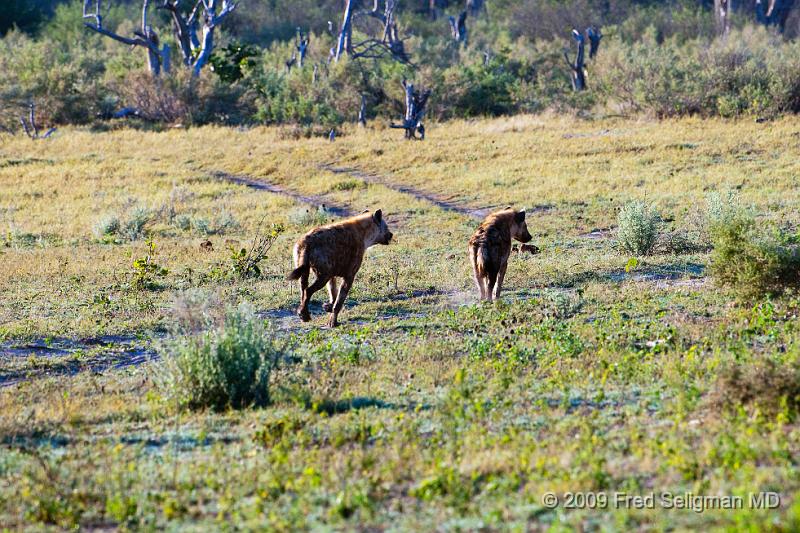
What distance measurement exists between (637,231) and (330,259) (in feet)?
18.9

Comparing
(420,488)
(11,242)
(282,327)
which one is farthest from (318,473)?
(11,242)

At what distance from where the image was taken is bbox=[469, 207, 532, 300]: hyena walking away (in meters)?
11.4

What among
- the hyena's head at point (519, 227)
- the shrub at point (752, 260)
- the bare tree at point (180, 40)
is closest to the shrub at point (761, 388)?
the shrub at point (752, 260)

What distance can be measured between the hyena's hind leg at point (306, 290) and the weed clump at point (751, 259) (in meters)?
4.44

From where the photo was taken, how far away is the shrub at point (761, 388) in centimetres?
616

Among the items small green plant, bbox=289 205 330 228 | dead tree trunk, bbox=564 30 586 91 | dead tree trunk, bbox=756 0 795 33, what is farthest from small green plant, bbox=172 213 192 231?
dead tree trunk, bbox=756 0 795 33

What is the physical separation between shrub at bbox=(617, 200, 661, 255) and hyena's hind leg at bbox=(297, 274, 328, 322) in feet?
19.0

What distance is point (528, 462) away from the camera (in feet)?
18.1

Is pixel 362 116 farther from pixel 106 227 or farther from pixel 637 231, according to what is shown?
pixel 637 231

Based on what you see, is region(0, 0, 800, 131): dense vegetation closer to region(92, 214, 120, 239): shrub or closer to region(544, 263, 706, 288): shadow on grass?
region(92, 214, 120, 239): shrub

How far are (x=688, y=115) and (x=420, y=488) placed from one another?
29257mm

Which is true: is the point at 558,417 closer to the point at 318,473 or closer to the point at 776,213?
the point at 318,473

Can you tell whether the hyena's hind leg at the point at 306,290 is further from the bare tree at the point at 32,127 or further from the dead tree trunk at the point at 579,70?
the dead tree trunk at the point at 579,70

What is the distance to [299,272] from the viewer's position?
35.6 ft
